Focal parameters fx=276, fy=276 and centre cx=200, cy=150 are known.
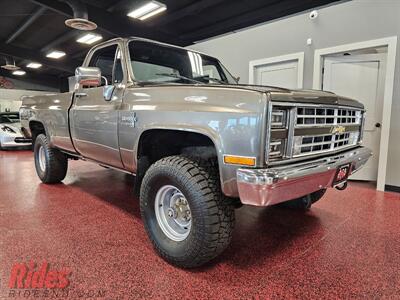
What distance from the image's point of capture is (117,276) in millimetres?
1791

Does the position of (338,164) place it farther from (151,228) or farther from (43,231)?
(43,231)

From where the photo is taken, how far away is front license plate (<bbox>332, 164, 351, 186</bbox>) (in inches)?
72.4

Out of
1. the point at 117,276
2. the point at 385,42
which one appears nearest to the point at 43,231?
the point at 117,276

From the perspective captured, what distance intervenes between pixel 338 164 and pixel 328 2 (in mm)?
4932

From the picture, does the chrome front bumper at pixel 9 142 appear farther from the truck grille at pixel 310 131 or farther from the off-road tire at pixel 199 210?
the truck grille at pixel 310 131

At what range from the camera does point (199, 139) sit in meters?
2.09

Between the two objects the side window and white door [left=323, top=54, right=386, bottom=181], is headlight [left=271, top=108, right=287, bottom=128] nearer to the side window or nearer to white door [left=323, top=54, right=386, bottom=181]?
the side window

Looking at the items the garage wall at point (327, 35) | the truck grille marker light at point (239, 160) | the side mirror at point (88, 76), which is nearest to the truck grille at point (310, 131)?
the truck grille marker light at point (239, 160)

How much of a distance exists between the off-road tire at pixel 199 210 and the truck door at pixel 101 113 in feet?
2.42

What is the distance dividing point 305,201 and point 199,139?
162 centimetres

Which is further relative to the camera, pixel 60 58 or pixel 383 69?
pixel 60 58

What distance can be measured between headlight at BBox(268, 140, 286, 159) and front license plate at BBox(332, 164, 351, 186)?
49cm

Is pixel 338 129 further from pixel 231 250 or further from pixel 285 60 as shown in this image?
pixel 285 60

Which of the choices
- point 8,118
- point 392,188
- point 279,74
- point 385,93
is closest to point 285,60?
point 279,74
